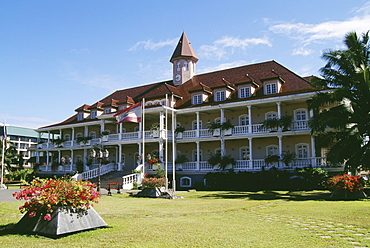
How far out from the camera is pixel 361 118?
19.5 metres

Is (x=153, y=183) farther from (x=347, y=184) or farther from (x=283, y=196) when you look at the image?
(x=347, y=184)

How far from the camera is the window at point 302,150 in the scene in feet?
92.9

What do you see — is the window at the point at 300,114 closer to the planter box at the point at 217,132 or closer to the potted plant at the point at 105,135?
the planter box at the point at 217,132

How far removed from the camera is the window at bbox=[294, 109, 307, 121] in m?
28.6

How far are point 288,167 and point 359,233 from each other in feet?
63.0

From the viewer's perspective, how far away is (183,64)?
39688 mm

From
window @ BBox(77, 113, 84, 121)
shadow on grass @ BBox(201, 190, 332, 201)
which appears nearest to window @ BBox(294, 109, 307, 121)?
shadow on grass @ BBox(201, 190, 332, 201)

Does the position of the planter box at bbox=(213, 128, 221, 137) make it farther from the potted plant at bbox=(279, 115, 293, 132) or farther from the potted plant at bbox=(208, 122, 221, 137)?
the potted plant at bbox=(279, 115, 293, 132)

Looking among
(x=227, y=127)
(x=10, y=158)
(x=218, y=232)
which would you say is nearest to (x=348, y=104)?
(x=227, y=127)

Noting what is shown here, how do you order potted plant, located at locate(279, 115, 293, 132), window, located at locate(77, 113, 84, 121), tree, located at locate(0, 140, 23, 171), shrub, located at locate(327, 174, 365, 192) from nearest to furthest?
shrub, located at locate(327, 174, 365, 192) < potted plant, located at locate(279, 115, 293, 132) < window, located at locate(77, 113, 84, 121) < tree, located at locate(0, 140, 23, 171)

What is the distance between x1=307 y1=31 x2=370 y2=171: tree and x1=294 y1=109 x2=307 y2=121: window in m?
7.38

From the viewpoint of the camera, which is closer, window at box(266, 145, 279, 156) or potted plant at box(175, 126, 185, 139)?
window at box(266, 145, 279, 156)

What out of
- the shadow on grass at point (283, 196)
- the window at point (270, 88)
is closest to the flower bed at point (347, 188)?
the shadow on grass at point (283, 196)

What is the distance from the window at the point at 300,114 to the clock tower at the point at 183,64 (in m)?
14.7
